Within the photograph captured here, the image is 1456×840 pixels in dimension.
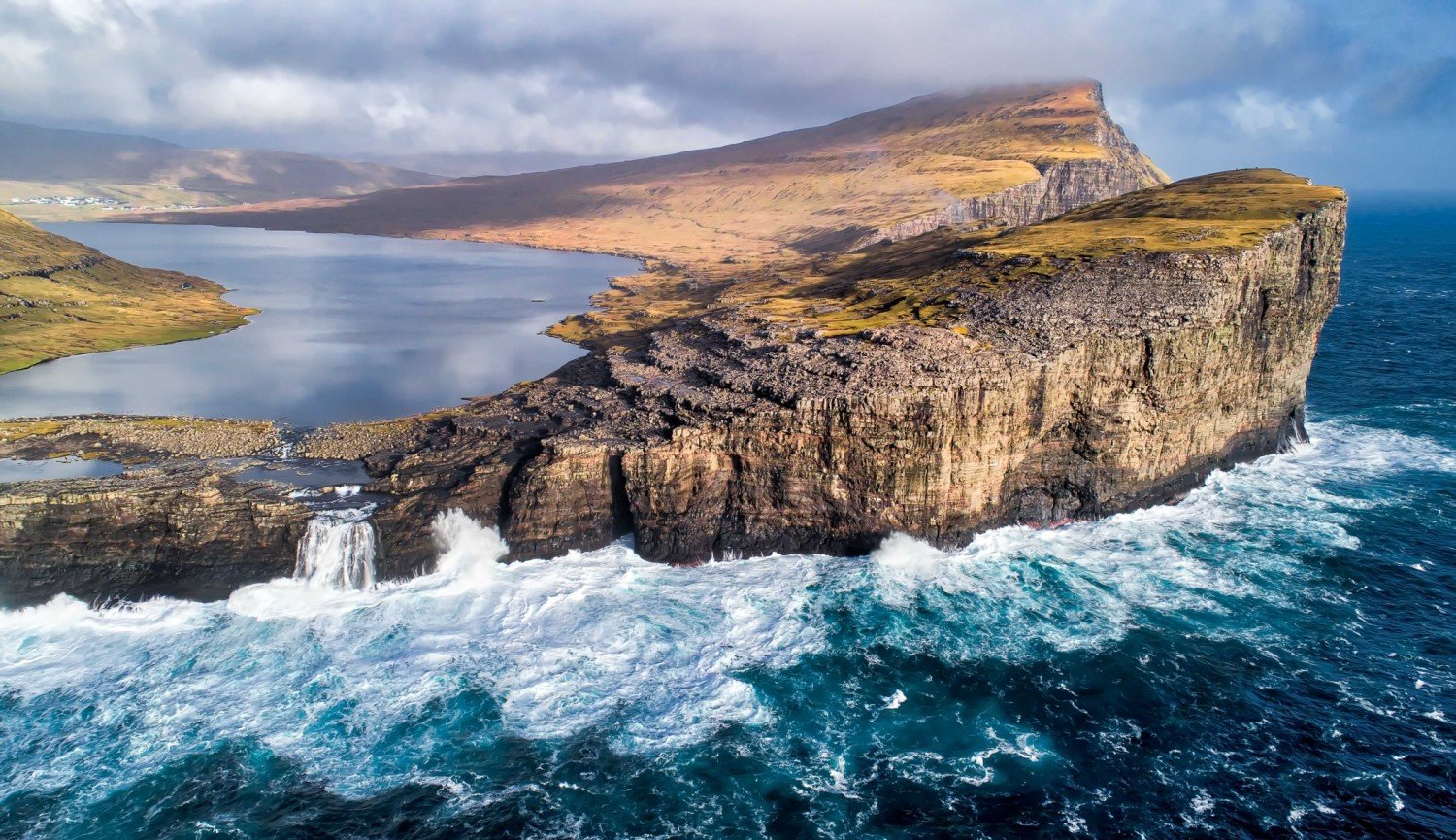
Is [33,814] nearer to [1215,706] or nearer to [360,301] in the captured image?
[1215,706]

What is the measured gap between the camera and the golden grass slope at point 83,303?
360 feet

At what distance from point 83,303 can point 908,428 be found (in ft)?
467

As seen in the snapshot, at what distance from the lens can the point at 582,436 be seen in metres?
57.5

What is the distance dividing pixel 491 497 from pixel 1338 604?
55.8 meters

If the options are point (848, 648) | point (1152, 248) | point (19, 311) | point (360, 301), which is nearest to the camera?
point (848, 648)

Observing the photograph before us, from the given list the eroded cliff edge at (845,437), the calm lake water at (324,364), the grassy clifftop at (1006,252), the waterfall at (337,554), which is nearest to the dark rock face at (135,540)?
the eroded cliff edge at (845,437)

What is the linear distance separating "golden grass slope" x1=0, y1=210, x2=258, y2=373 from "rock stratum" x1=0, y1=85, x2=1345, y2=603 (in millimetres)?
54665

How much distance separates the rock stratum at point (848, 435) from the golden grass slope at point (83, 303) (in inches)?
2152

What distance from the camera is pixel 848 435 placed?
2131 inches

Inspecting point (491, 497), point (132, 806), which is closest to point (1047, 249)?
point (491, 497)

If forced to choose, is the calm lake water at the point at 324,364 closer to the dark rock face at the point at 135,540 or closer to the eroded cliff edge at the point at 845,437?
the eroded cliff edge at the point at 845,437

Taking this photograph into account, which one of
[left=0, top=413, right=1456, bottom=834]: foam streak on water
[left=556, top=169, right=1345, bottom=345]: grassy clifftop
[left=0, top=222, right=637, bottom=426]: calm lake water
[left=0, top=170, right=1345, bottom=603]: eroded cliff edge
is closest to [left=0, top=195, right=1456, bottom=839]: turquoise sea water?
[left=0, top=413, right=1456, bottom=834]: foam streak on water

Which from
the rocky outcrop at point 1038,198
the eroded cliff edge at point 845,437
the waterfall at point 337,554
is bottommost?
the waterfall at point 337,554

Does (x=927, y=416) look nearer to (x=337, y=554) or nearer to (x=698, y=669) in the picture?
(x=698, y=669)
